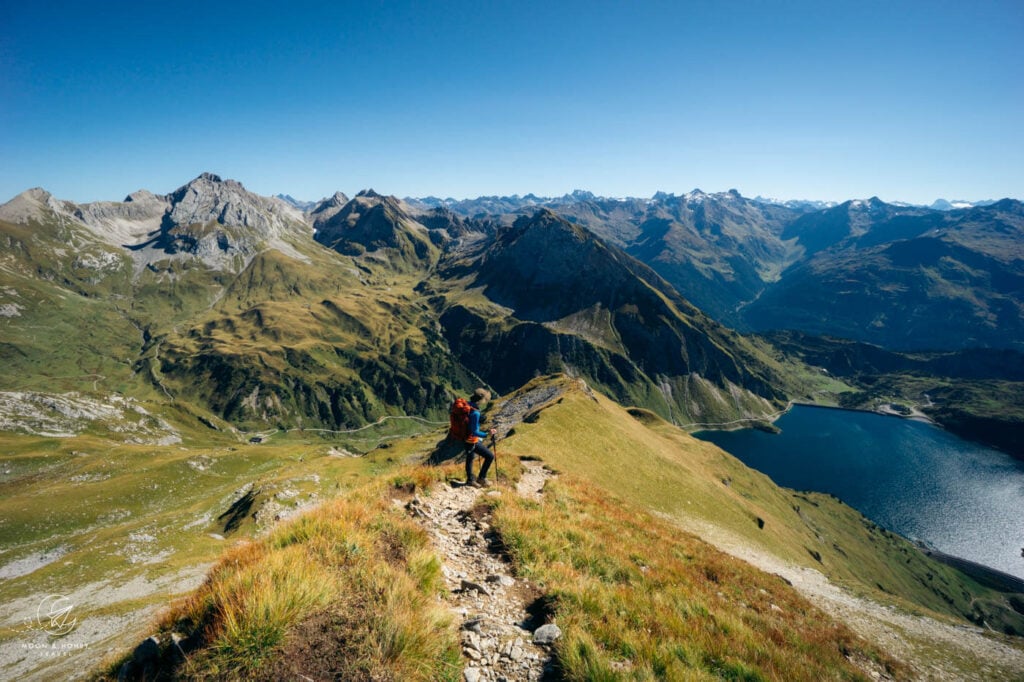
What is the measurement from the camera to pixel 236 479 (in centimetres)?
12262

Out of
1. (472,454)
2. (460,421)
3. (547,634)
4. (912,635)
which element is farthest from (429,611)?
(912,635)

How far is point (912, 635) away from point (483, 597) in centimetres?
3235

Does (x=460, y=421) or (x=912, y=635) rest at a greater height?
(x=460, y=421)

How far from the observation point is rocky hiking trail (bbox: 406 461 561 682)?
8281mm

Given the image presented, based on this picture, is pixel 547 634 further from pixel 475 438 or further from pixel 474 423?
pixel 474 423

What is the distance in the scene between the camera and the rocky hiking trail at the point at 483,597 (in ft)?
27.2

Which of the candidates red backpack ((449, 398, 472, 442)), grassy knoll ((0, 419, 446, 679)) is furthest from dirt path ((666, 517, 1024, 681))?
grassy knoll ((0, 419, 446, 679))

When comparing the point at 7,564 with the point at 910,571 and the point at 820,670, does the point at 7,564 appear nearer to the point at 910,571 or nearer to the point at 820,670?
the point at 820,670

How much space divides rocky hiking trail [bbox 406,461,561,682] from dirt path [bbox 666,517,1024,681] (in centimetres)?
Answer: 1809

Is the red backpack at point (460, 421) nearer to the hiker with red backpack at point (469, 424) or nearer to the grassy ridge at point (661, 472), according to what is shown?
the hiker with red backpack at point (469, 424)

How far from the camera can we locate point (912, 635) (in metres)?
26.0

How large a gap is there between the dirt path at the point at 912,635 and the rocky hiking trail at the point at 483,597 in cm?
1809

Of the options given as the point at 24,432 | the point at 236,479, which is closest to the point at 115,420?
the point at 24,432

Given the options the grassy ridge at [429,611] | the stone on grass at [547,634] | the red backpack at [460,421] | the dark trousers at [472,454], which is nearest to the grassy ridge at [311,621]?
the grassy ridge at [429,611]
